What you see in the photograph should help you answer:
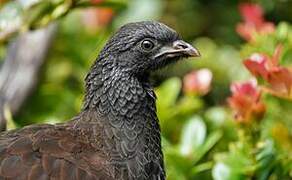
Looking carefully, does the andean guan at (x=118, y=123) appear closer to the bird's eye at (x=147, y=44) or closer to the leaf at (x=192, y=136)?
the bird's eye at (x=147, y=44)

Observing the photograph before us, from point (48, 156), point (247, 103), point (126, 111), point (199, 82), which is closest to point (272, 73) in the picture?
point (247, 103)

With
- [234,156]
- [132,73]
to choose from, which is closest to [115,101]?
[132,73]

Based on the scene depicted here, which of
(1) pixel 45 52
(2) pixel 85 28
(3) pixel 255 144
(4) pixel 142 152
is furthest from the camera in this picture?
(2) pixel 85 28

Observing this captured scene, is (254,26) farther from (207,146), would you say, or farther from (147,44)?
(147,44)

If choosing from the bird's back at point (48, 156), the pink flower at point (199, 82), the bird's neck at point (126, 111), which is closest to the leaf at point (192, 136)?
the pink flower at point (199, 82)

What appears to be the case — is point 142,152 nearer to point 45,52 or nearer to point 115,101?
point 115,101

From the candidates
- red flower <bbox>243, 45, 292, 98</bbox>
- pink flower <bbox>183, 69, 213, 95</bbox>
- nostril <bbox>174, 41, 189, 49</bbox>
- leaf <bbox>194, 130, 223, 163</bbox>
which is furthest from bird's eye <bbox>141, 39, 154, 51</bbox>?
pink flower <bbox>183, 69, 213, 95</bbox>
